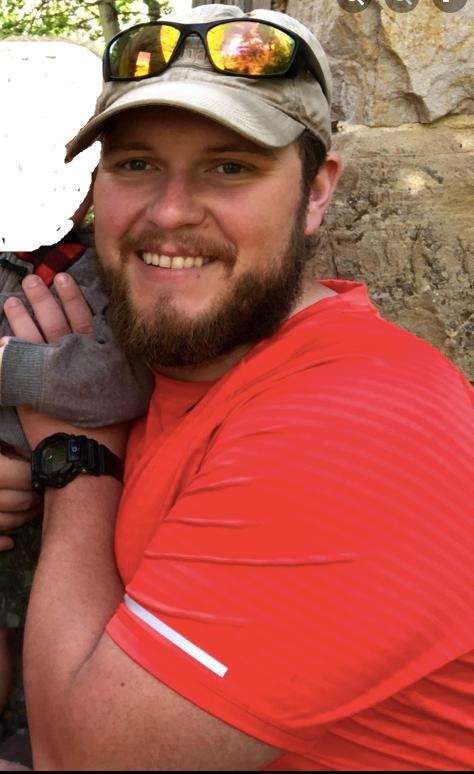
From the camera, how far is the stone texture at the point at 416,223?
246 cm

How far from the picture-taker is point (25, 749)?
234cm

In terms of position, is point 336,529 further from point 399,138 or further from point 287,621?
point 399,138

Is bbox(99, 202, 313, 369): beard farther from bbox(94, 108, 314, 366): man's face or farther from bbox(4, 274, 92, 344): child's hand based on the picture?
bbox(4, 274, 92, 344): child's hand

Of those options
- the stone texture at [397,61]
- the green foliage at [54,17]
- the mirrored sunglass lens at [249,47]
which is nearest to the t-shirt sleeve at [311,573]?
the mirrored sunglass lens at [249,47]

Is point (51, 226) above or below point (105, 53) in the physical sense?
below

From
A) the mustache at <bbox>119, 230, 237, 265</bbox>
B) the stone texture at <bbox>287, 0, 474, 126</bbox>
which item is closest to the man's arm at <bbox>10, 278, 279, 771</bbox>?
the mustache at <bbox>119, 230, 237, 265</bbox>

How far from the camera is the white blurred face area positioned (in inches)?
90.4

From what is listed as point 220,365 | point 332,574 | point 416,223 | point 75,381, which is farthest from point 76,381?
point 416,223

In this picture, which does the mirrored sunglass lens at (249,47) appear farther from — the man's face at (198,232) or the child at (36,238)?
the child at (36,238)

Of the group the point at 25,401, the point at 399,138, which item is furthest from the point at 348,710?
the point at 399,138

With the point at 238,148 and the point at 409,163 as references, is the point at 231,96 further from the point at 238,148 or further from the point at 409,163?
the point at 409,163

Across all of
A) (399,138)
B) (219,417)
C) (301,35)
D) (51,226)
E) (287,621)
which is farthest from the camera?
(399,138)

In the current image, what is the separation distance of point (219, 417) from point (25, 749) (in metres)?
1.14

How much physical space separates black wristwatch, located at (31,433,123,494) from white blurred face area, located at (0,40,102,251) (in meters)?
0.56
